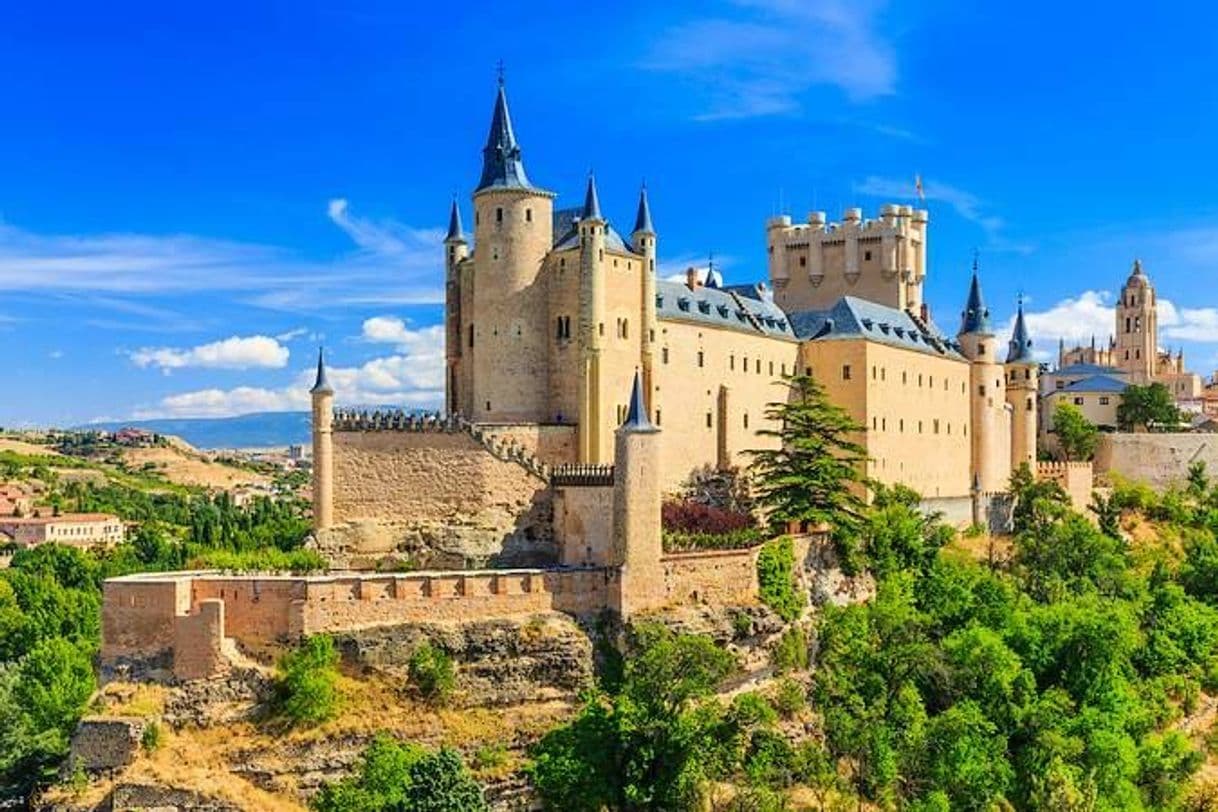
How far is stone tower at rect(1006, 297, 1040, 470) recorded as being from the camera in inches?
2928

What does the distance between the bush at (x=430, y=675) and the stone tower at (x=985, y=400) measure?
3988cm

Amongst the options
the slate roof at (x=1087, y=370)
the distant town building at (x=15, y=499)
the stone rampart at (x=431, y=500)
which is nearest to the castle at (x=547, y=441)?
the stone rampart at (x=431, y=500)

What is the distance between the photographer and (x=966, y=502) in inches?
2648

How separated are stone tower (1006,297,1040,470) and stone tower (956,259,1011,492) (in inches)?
43.1

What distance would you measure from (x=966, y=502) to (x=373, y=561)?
34651 mm

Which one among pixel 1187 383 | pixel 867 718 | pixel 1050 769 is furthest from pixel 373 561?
pixel 1187 383

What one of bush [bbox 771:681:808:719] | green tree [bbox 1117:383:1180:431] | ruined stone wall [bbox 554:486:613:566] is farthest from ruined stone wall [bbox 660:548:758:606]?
green tree [bbox 1117:383:1180:431]

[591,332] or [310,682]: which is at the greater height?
[591,332]

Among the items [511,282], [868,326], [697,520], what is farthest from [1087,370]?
[511,282]

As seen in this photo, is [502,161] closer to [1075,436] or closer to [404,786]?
[404,786]

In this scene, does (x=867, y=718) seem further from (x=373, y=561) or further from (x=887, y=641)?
(x=373, y=561)

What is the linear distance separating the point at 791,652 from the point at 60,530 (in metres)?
87.9

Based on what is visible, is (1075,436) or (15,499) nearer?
(1075,436)

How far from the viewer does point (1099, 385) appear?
9644 cm
